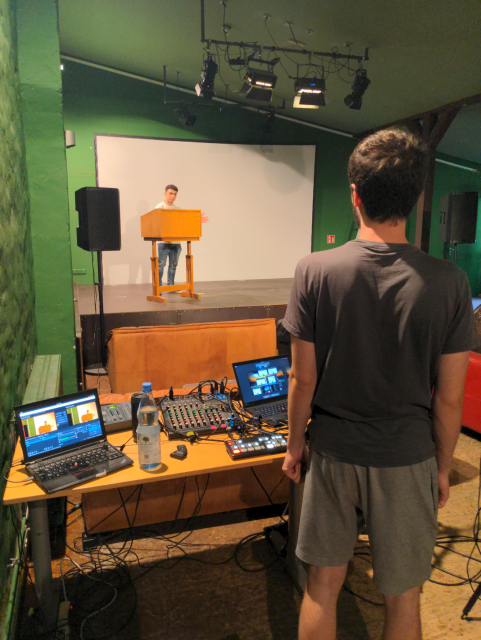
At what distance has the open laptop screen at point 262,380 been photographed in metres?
1.98

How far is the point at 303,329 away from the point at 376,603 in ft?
4.45

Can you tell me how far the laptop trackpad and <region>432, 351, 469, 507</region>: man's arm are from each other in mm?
1044

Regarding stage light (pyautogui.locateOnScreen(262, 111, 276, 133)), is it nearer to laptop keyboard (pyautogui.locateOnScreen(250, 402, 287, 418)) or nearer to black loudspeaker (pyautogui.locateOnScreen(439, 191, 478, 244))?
black loudspeaker (pyautogui.locateOnScreen(439, 191, 478, 244))

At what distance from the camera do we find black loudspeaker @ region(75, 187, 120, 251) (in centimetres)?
336

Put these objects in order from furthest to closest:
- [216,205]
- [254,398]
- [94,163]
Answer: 1. [216,205]
2. [94,163]
3. [254,398]

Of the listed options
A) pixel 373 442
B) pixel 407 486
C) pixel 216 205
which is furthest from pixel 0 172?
pixel 216 205

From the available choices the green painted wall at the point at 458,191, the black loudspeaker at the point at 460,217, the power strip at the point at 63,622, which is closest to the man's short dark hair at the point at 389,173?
the power strip at the point at 63,622

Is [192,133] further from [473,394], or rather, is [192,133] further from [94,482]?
[94,482]

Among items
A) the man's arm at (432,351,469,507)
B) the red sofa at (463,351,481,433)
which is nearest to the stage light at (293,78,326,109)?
the red sofa at (463,351,481,433)

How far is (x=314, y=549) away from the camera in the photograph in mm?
1205

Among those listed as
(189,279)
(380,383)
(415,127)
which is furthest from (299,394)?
(415,127)

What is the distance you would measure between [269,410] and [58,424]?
0.85 metres

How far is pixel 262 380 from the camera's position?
6.63ft

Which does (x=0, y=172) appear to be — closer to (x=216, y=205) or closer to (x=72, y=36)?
(x=72, y=36)
